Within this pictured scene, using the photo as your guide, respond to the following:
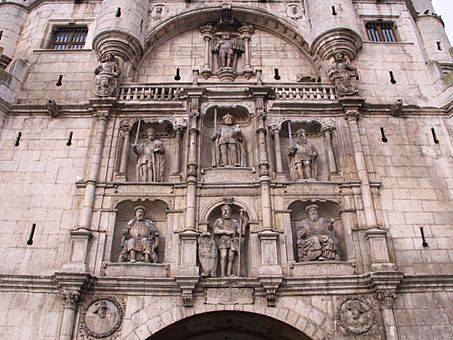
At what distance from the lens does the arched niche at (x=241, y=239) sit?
40.6ft

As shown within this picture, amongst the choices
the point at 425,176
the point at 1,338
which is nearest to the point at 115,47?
the point at 1,338

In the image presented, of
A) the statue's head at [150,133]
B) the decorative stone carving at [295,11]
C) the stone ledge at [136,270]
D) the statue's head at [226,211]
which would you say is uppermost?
the decorative stone carving at [295,11]

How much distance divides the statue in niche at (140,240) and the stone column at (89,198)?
100 centimetres

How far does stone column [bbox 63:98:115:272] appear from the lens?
12195mm

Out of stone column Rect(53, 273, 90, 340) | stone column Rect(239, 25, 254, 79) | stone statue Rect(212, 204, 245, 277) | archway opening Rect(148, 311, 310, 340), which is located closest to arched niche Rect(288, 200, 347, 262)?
stone statue Rect(212, 204, 245, 277)

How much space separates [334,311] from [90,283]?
6174 mm

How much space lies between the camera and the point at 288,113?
15242 millimetres

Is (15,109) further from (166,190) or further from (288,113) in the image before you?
(288,113)

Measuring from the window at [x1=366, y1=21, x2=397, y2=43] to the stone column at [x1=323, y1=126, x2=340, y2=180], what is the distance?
5731 millimetres

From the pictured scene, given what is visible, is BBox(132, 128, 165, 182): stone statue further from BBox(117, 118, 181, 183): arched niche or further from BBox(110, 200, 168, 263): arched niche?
BBox(110, 200, 168, 263): arched niche

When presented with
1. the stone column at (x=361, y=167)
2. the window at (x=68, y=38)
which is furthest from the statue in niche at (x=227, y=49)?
the window at (x=68, y=38)

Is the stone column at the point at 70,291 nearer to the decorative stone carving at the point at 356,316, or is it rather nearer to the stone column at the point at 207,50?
the decorative stone carving at the point at 356,316

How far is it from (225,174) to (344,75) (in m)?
→ 5.49

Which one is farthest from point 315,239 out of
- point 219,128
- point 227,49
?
point 227,49
